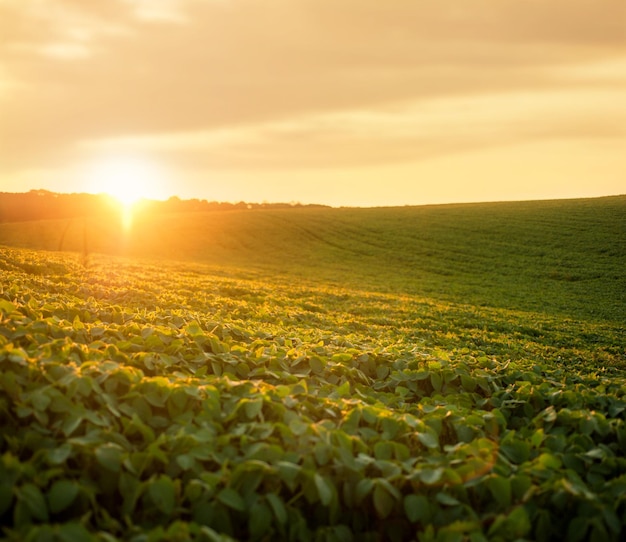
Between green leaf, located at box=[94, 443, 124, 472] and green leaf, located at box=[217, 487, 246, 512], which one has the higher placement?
green leaf, located at box=[94, 443, 124, 472]

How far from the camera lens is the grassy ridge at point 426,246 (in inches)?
1342

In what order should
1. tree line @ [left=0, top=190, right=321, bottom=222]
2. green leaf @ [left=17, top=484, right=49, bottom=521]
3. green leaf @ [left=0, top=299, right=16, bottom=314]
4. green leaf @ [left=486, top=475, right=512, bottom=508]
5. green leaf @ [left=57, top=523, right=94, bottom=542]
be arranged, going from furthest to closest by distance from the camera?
tree line @ [left=0, top=190, right=321, bottom=222] < green leaf @ [left=0, top=299, right=16, bottom=314] < green leaf @ [left=486, top=475, right=512, bottom=508] < green leaf @ [left=17, top=484, right=49, bottom=521] < green leaf @ [left=57, top=523, right=94, bottom=542]

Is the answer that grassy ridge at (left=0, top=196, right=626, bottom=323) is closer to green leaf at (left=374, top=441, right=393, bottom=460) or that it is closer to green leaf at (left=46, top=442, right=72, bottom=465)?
green leaf at (left=374, top=441, right=393, bottom=460)

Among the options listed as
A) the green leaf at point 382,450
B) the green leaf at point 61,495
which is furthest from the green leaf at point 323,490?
the green leaf at point 61,495

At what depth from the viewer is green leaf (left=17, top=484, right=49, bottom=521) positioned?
127 inches

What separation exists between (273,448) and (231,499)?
57 cm

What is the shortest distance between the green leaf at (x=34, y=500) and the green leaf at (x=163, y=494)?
2.03 feet

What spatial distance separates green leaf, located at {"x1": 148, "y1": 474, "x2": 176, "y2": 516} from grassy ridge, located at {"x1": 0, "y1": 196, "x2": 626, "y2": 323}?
86.3 ft

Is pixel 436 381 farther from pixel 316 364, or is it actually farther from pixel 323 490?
pixel 323 490

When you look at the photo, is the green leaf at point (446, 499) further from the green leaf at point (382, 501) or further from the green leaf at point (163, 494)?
the green leaf at point (163, 494)

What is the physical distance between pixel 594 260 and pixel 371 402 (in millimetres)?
42838

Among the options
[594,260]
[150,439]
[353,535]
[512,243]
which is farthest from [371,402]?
[512,243]

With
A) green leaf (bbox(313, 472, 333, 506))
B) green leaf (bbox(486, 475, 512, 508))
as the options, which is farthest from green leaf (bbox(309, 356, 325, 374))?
green leaf (bbox(486, 475, 512, 508))

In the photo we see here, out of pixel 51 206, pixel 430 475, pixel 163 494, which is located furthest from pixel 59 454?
pixel 51 206
